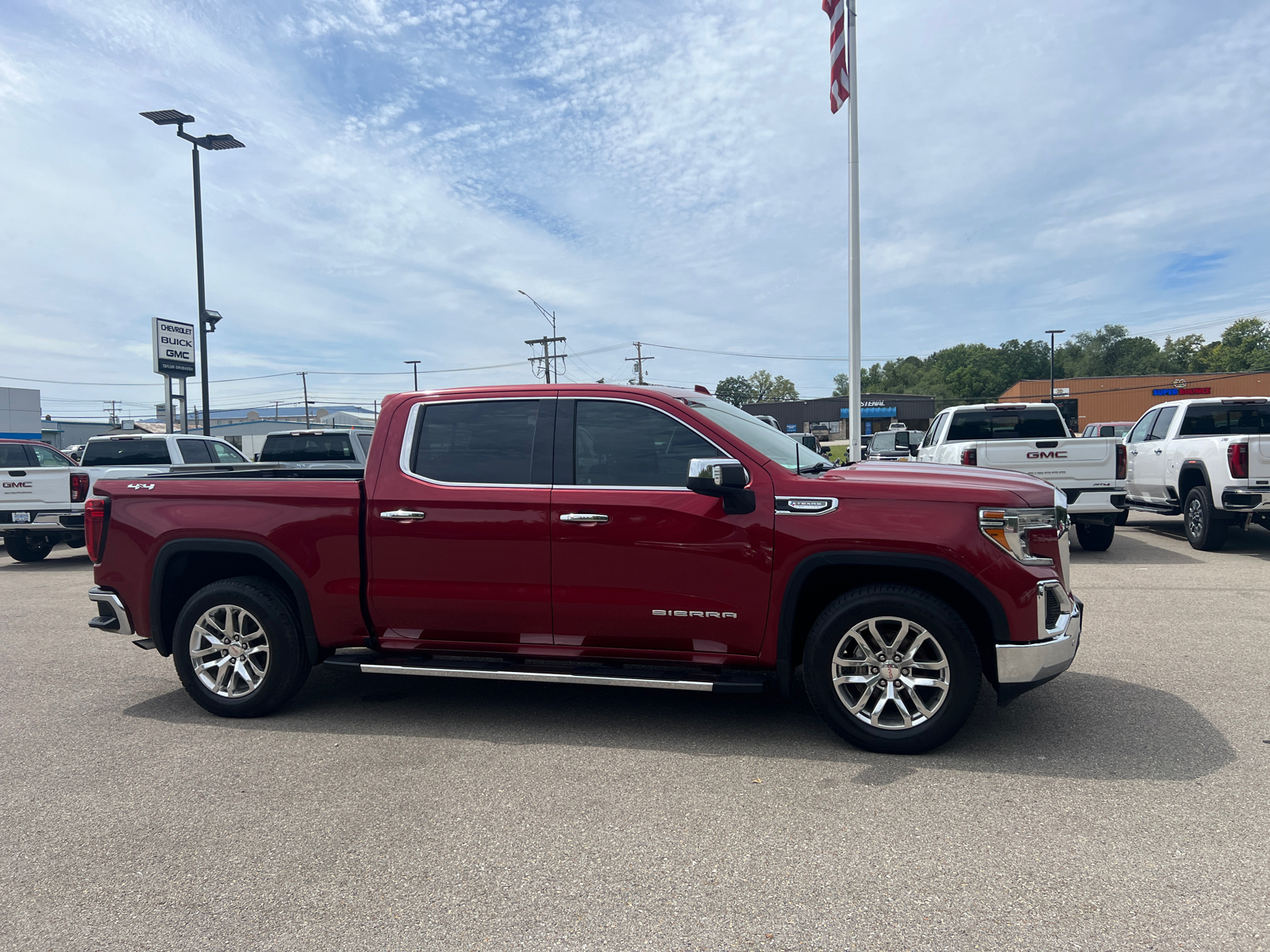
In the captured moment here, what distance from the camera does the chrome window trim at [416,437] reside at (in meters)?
4.57

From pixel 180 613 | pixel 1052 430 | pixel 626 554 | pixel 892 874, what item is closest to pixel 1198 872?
pixel 892 874

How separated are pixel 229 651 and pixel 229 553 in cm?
58

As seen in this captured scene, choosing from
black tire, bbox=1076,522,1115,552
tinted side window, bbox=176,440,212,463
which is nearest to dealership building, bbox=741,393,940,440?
black tire, bbox=1076,522,1115,552

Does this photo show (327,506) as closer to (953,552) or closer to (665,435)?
(665,435)

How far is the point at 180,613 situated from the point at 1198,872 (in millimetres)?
5140

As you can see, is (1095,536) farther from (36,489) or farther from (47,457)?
(47,457)

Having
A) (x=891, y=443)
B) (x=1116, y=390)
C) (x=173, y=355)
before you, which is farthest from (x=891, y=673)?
(x=1116, y=390)

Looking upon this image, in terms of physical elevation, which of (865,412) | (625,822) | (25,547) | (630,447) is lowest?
(625,822)

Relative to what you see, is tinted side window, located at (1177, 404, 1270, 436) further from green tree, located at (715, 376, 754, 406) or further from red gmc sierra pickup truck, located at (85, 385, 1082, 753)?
green tree, located at (715, 376, 754, 406)

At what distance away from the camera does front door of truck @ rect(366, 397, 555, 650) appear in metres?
4.46

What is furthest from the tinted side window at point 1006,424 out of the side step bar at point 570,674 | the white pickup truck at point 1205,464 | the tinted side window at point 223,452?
the tinted side window at point 223,452

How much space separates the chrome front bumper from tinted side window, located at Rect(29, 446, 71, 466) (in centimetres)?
1513

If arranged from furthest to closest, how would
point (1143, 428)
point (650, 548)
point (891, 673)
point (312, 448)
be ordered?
point (312, 448)
point (1143, 428)
point (650, 548)
point (891, 673)

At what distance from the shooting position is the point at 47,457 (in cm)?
1423
